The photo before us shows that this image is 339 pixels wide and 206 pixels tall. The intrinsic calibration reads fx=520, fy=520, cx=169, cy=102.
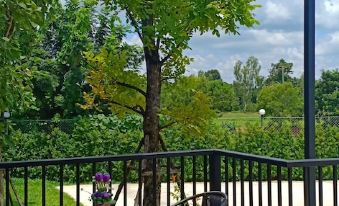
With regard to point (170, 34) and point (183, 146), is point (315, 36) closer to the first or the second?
point (170, 34)

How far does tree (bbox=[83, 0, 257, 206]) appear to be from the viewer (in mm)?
4754

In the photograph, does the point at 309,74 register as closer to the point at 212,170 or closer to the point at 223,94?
the point at 212,170

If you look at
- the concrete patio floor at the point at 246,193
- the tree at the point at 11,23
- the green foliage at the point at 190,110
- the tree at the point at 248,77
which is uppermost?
the tree at the point at 248,77

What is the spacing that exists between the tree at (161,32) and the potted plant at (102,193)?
2306 millimetres

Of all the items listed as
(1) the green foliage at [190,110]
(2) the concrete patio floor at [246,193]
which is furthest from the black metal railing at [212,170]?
(2) the concrete patio floor at [246,193]

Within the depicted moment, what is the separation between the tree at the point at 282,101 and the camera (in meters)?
14.5

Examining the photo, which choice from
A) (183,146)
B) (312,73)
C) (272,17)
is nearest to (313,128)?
(312,73)

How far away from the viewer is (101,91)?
17.7 ft

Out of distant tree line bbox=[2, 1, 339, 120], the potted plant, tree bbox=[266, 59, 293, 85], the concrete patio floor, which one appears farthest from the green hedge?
the potted plant

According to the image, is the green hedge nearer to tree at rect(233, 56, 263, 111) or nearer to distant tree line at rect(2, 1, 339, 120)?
distant tree line at rect(2, 1, 339, 120)

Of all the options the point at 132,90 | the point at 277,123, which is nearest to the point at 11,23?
the point at 132,90

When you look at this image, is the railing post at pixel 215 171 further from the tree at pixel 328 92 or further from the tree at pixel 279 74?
the tree at pixel 279 74

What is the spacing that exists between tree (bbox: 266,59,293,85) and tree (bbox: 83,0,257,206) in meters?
10.5

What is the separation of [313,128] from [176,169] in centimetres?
217
